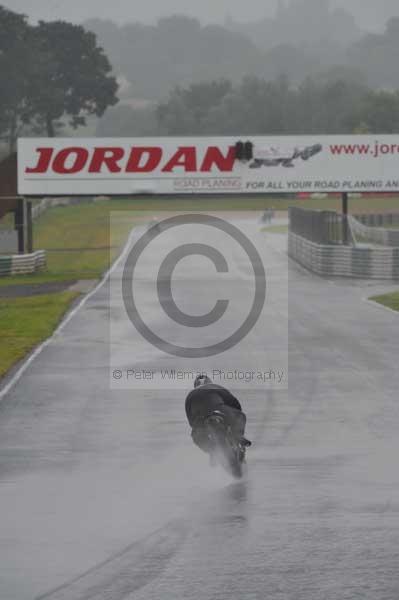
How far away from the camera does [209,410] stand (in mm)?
13828

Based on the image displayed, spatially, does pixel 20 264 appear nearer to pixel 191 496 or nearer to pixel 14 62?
pixel 191 496

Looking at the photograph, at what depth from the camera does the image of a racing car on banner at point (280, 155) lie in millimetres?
54000

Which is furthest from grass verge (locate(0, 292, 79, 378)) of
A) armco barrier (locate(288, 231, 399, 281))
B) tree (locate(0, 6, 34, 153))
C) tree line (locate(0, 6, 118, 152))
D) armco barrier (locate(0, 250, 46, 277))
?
tree (locate(0, 6, 34, 153))

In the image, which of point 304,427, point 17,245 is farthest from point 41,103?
point 304,427

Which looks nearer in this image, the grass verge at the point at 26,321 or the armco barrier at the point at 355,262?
the grass verge at the point at 26,321

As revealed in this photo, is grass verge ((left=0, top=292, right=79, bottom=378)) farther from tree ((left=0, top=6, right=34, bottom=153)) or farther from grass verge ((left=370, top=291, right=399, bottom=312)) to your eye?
tree ((left=0, top=6, right=34, bottom=153))

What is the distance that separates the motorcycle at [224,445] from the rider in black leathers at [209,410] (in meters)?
0.05

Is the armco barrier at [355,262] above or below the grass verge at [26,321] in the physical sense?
above

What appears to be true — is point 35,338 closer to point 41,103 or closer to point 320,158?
point 320,158

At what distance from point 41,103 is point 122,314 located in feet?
356

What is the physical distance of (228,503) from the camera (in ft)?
41.8

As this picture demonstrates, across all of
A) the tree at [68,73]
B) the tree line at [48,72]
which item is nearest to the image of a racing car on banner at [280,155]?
the tree line at [48,72]

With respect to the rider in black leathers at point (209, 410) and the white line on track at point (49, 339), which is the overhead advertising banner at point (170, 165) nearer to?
→ the white line on track at point (49, 339)

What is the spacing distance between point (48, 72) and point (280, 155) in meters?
92.0
